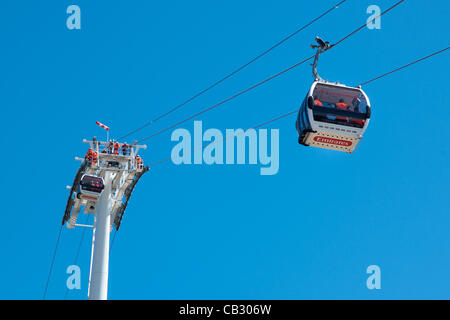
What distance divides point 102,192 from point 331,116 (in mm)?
19352

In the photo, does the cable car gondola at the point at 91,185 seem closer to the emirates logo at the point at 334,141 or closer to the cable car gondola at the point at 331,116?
the cable car gondola at the point at 331,116

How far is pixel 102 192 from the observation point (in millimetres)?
44656

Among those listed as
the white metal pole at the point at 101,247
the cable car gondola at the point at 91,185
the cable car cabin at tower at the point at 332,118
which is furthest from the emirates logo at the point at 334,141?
the white metal pole at the point at 101,247

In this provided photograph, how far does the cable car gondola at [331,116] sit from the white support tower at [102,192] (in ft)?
52.5

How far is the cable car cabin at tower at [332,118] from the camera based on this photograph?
1080 inches

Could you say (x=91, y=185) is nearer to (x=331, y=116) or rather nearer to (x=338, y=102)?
(x=338, y=102)

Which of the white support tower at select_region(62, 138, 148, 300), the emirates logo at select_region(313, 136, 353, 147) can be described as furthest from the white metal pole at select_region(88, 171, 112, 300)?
the emirates logo at select_region(313, 136, 353, 147)

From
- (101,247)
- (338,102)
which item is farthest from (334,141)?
(101,247)

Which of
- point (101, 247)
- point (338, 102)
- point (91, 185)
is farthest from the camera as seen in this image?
point (101, 247)
